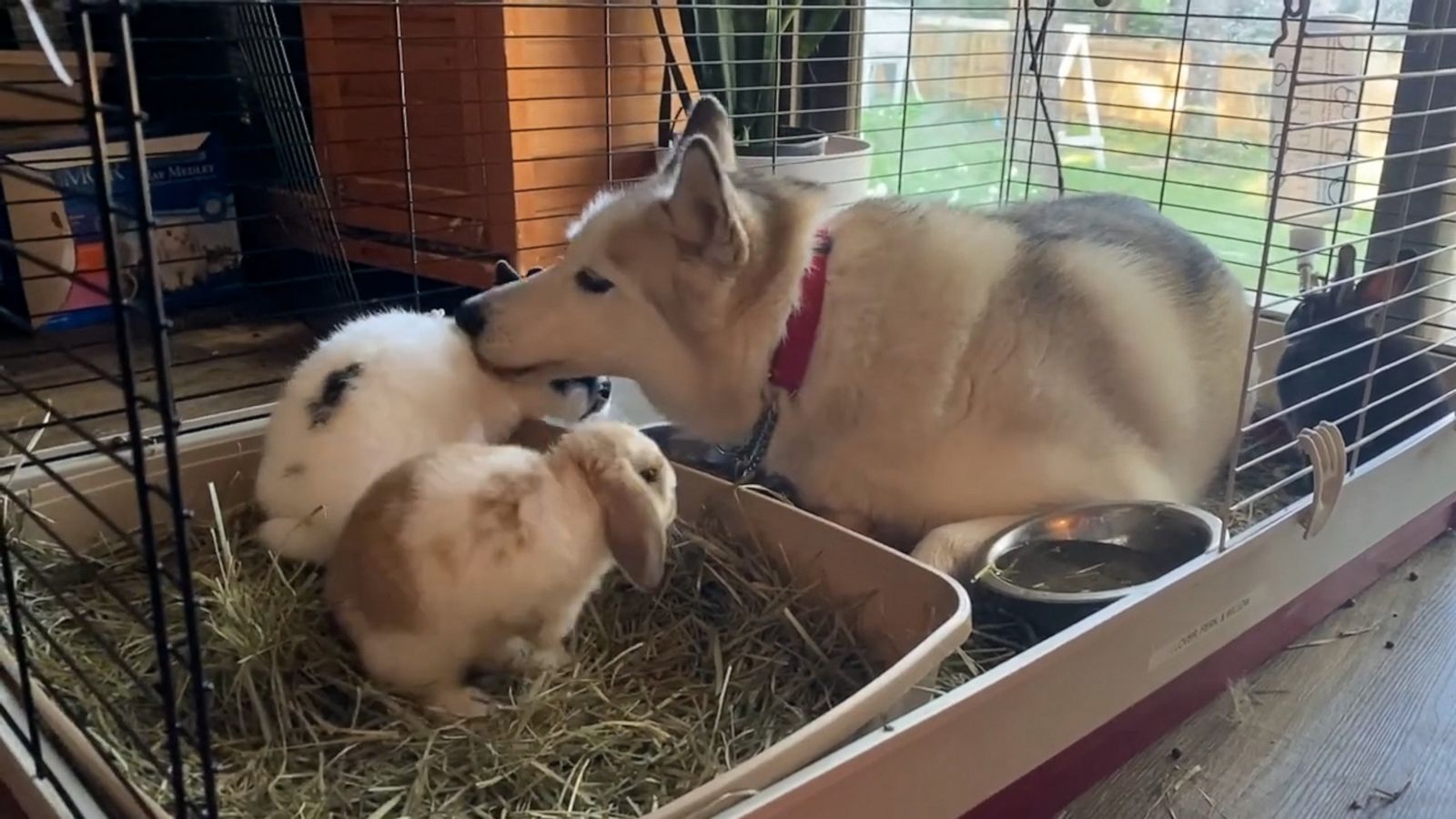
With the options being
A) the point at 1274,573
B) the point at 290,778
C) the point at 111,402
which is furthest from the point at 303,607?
the point at 111,402

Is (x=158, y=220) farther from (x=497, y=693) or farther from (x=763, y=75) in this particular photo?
(x=497, y=693)

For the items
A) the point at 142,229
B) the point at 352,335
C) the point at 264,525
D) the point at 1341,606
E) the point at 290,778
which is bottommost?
the point at 1341,606

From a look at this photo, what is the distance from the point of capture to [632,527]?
4.53 ft

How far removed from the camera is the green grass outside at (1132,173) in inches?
116

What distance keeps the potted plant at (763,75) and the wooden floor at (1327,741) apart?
53.8 inches

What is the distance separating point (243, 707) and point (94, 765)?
0.25 m

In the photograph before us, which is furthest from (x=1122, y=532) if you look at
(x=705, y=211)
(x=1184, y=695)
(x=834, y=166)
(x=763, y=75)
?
(x=763, y=75)

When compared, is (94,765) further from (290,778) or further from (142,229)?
(142,229)

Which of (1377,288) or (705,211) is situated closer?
(705,211)

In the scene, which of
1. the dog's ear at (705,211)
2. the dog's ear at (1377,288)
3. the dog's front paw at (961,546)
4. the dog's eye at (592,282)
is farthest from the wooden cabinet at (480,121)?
the dog's ear at (1377,288)

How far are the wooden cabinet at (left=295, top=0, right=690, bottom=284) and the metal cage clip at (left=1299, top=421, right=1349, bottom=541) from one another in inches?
66.4

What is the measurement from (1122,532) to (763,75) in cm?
170

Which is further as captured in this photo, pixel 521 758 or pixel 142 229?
pixel 521 758

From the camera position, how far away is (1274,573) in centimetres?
177
